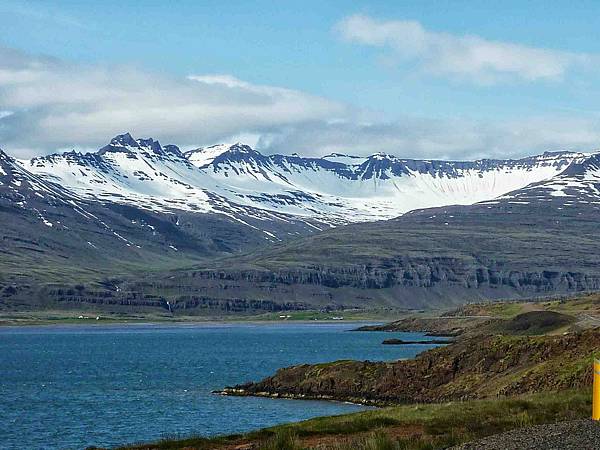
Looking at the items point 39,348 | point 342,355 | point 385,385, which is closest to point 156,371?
point 342,355

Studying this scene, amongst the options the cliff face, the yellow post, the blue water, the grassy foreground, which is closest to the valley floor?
the grassy foreground

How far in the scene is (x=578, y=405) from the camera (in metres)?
45.3

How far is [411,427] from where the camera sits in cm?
4312

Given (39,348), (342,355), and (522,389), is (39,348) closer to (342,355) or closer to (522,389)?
(342,355)

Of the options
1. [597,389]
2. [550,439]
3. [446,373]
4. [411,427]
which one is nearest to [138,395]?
[446,373]

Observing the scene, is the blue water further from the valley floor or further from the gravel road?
the gravel road

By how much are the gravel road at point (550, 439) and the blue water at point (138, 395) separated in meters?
33.3

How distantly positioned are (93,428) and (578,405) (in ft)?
114

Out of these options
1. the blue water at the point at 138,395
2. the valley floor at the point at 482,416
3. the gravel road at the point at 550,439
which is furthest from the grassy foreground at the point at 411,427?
the blue water at the point at 138,395

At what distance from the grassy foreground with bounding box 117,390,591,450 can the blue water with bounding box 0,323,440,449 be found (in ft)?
65.4

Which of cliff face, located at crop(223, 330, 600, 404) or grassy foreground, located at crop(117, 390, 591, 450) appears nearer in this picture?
grassy foreground, located at crop(117, 390, 591, 450)

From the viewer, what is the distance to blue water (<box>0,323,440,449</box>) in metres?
69.3

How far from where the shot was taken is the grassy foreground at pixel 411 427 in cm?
3772

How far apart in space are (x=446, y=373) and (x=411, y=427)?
47.2 metres
